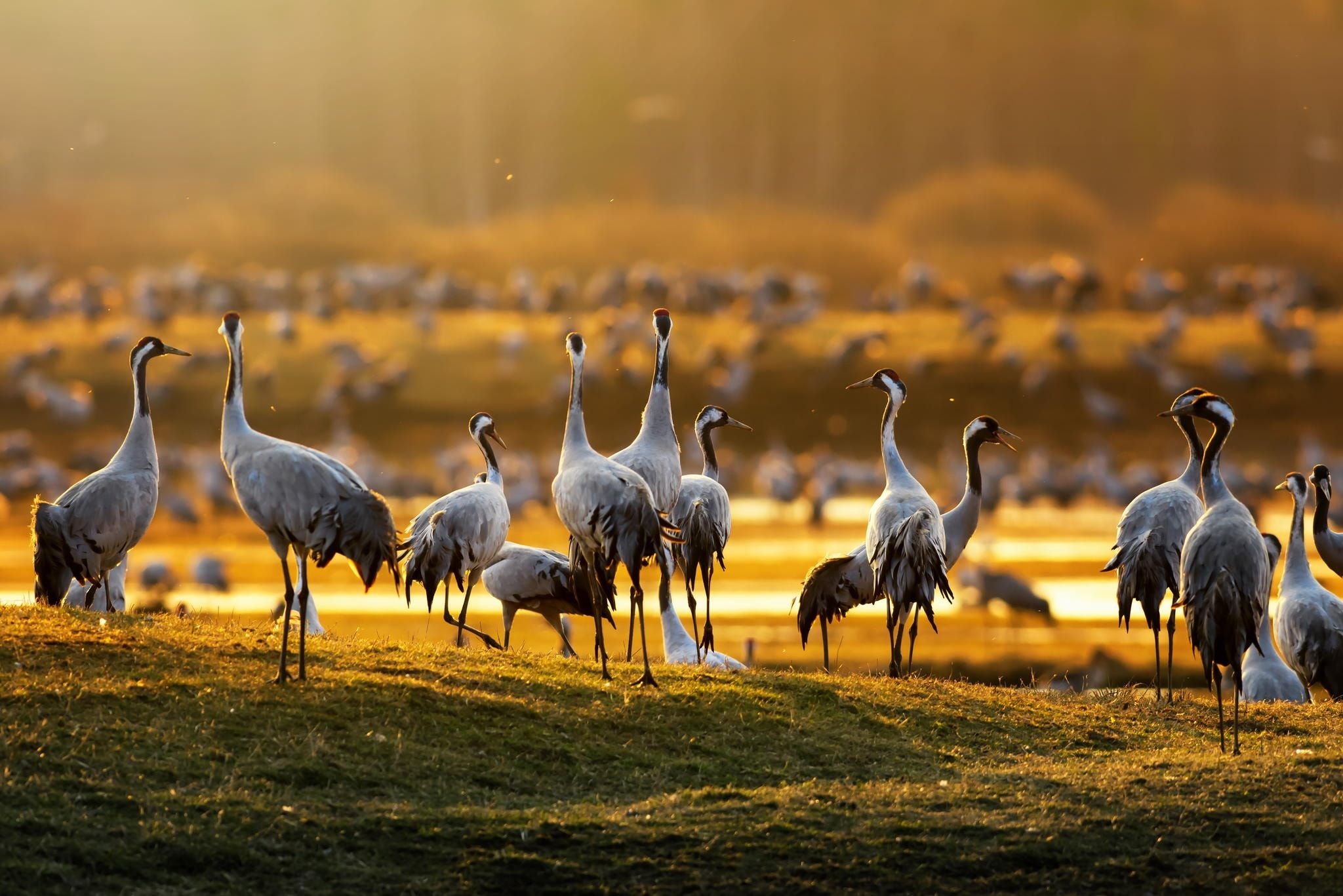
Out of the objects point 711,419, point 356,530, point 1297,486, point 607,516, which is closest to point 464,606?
point 711,419

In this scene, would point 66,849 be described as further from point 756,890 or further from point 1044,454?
point 1044,454

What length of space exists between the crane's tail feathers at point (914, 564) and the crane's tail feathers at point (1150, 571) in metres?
1.88

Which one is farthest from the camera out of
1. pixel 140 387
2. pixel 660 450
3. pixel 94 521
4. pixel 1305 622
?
pixel 1305 622

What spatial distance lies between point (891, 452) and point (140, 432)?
693 cm

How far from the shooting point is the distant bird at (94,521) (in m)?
13.7

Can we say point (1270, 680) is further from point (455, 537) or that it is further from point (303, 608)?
point (303, 608)

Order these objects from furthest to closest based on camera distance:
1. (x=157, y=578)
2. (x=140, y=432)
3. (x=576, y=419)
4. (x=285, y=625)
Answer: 1. (x=157, y=578)
2. (x=140, y=432)
3. (x=576, y=419)
4. (x=285, y=625)

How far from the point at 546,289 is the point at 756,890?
5102 cm

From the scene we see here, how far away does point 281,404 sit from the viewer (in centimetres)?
5197

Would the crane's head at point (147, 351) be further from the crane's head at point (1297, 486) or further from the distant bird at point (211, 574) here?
the distant bird at point (211, 574)

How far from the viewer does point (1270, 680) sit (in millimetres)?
16484

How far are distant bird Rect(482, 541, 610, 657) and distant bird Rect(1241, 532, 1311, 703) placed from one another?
21.5 ft

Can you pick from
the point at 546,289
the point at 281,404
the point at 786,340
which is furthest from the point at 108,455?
the point at 786,340

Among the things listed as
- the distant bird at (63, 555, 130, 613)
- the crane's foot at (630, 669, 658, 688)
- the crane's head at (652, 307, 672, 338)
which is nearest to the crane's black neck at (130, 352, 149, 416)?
the distant bird at (63, 555, 130, 613)
